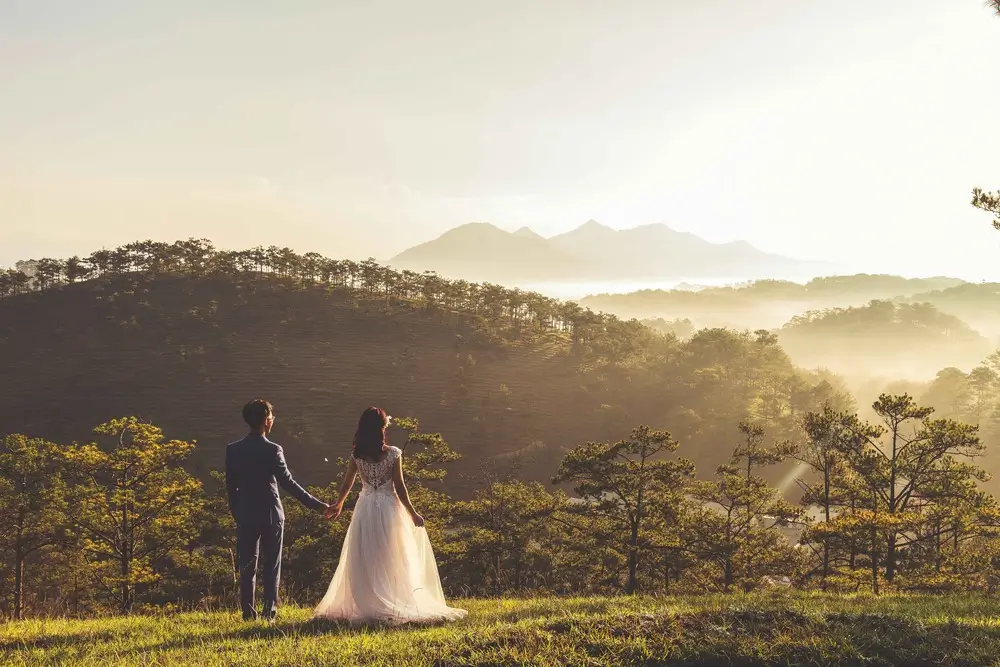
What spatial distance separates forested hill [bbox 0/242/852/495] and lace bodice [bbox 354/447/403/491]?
6361 centimetres

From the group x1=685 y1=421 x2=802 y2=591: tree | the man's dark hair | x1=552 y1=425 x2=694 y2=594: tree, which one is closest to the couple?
the man's dark hair

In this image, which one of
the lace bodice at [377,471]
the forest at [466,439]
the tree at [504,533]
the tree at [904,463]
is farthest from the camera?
the tree at [504,533]

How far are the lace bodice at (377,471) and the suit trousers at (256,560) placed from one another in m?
1.00

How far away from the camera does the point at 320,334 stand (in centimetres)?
9788

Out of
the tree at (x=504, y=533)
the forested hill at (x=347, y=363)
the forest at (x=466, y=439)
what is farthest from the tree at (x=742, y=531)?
the forested hill at (x=347, y=363)

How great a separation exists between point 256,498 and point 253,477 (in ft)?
0.74

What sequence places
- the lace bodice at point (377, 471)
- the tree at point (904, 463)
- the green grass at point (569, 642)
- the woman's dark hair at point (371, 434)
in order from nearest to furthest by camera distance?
the green grass at point (569, 642), the woman's dark hair at point (371, 434), the lace bodice at point (377, 471), the tree at point (904, 463)

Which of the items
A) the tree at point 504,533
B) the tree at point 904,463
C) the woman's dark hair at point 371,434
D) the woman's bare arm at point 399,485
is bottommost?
the tree at point 504,533

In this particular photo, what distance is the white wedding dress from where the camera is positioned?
6.23 meters

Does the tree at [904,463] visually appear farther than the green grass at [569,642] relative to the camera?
Yes

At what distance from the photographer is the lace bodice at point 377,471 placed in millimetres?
6688

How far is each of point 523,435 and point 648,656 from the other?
75.6 metres

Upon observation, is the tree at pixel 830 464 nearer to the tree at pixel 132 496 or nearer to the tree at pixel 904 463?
the tree at pixel 904 463

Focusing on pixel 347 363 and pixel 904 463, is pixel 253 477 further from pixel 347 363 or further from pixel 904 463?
pixel 347 363
